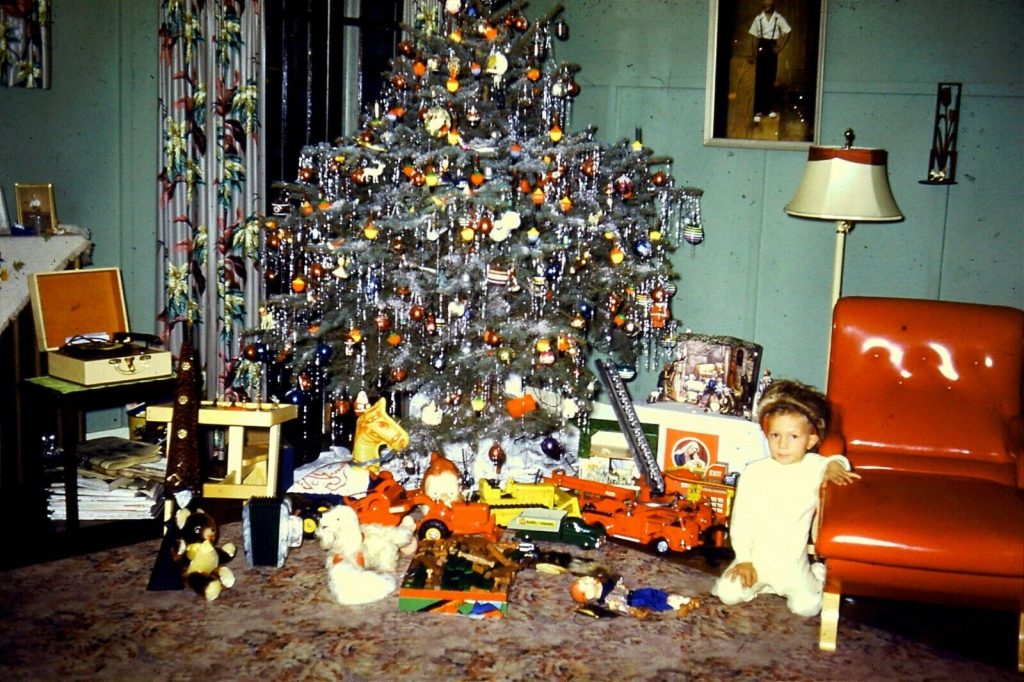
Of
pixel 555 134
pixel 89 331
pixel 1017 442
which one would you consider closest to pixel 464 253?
pixel 555 134

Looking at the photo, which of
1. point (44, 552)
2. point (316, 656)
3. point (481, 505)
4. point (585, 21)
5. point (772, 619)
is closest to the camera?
point (316, 656)

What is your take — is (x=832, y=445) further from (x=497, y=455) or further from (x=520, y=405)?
(x=497, y=455)

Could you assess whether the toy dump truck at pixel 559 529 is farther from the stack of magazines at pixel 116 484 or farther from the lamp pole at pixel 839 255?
the lamp pole at pixel 839 255

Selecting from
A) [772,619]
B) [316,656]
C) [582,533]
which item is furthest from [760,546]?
[316,656]

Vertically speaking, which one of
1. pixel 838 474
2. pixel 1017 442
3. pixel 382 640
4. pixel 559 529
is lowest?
pixel 382 640

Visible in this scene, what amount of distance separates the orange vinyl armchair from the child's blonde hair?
0.28 ft

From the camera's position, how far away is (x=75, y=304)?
4.51 metres

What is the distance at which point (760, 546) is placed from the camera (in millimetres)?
3748

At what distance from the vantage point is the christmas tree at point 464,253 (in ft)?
14.3

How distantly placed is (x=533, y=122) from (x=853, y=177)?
139cm

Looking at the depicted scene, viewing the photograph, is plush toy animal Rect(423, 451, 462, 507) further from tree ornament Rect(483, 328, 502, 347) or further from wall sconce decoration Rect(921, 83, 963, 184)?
wall sconce decoration Rect(921, 83, 963, 184)

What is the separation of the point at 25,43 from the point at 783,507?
11.8 feet

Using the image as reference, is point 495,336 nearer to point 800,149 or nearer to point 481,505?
point 481,505

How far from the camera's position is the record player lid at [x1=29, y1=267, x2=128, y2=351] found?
14.4 feet
